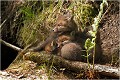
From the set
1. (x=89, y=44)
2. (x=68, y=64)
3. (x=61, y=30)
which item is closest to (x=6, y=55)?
(x=61, y=30)

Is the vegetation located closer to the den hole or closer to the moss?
the moss

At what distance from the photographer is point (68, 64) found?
124 inches

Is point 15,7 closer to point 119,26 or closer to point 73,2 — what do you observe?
point 73,2

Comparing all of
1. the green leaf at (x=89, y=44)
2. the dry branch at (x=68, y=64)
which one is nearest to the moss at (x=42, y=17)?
the dry branch at (x=68, y=64)

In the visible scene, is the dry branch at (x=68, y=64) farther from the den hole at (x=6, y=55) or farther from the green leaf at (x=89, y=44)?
the den hole at (x=6, y=55)

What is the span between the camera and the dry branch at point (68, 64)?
2.93 metres

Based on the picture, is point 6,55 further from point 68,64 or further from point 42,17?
point 68,64

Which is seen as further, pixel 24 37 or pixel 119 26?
pixel 24 37

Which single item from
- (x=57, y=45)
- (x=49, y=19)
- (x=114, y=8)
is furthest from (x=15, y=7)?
(x=114, y=8)

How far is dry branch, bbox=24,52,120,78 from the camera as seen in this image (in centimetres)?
293

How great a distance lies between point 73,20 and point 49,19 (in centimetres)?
54

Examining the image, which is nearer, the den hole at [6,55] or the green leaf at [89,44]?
the green leaf at [89,44]

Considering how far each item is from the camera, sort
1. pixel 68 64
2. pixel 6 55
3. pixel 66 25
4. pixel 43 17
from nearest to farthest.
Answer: pixel 68 64
pixel 66 25
pixel 43 17
pixel 6 55

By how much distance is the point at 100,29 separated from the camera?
3.52 metres
